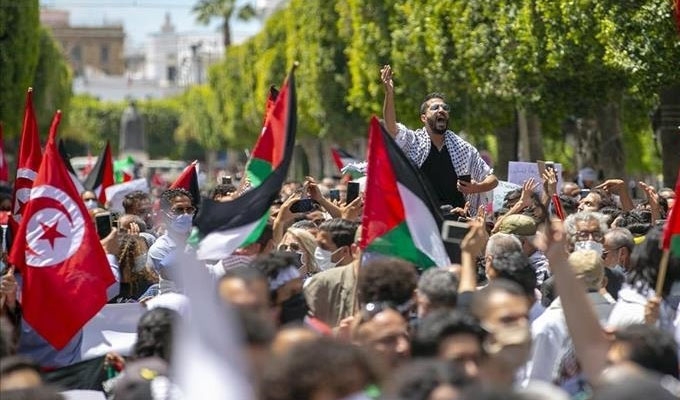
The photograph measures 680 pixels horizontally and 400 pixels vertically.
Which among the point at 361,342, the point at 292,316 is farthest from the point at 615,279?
the point at 361,342

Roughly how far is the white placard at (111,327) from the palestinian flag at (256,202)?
32.2 inches

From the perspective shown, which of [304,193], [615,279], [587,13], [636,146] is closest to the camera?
[615,279]

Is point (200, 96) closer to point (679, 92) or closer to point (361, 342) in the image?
point (679, 92)

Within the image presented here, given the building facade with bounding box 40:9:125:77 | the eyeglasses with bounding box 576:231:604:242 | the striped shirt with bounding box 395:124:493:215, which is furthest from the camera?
the building facade with bounding box 40:9:125:77

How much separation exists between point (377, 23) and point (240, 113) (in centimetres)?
3704

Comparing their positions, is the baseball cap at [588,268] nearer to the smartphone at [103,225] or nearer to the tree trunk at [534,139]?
the smartphone at [103,225]

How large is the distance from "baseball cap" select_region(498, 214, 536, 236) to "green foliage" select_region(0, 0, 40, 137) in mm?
34615

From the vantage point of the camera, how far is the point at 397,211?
991 centimetres

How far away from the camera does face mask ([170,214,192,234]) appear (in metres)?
12.7

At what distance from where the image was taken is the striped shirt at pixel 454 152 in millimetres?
13133

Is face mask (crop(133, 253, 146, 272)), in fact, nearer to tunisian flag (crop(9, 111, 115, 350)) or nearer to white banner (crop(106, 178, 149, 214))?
tunisian flag (crop(9, 111, 115, 350))

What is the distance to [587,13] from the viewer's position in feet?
88.8

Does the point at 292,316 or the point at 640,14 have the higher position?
the point at 640,14

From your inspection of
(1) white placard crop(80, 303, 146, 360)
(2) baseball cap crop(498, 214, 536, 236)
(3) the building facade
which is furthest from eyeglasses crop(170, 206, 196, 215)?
(3) the building facade
